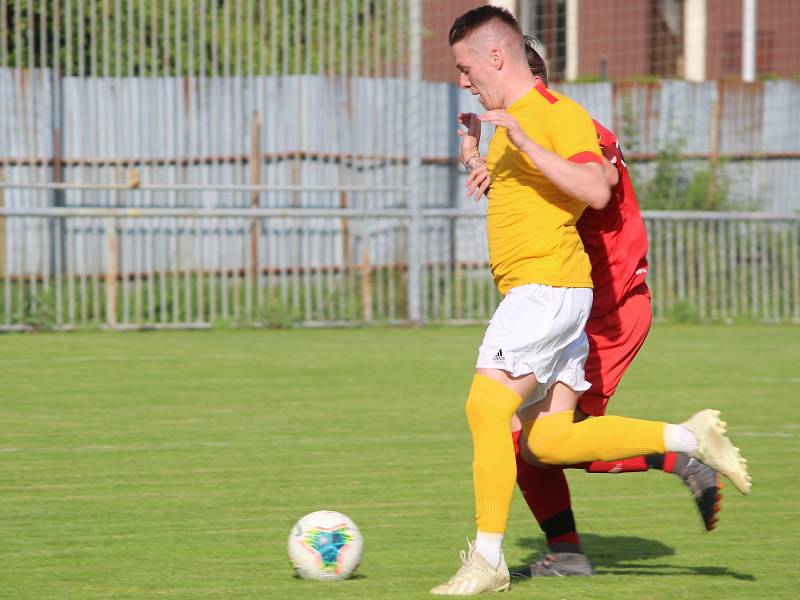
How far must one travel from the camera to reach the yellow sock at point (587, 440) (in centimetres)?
479

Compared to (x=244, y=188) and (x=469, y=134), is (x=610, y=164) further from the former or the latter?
(x=244, y=188)

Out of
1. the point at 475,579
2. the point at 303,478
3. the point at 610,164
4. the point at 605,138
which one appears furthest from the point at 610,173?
the point at 303,478

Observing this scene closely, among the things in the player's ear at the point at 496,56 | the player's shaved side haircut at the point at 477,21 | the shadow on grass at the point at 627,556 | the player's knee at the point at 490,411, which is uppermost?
the player's shaved side haircut at the point at 477,21

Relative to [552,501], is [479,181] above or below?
above

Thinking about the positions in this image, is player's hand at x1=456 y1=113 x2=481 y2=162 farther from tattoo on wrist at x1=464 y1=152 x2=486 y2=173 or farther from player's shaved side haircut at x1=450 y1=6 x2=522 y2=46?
player's shaved side haircut at x1=450 y1=6 x2=522 y2=46

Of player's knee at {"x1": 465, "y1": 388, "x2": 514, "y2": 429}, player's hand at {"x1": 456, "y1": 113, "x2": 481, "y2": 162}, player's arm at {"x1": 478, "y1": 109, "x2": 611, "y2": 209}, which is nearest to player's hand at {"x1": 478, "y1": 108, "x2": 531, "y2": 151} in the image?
player's arm at {"x1": 478, "y1": 109, "x2": 611, "y2": 209}

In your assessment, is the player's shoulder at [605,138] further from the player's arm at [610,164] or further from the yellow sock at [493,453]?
the yellow sock at [493,453]

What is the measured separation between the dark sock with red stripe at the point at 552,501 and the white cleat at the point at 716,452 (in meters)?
0.61

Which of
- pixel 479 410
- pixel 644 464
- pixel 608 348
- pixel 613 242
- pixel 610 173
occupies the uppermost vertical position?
pixel 610 173

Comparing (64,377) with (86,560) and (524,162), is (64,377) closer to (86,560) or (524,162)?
(86,560)

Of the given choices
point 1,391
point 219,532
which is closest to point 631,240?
point 219,532

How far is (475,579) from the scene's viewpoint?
4539mm

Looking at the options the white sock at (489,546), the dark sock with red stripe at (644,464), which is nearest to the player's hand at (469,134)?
the dark sock with red stripe at (644,464)

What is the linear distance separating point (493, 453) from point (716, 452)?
0.81 m
